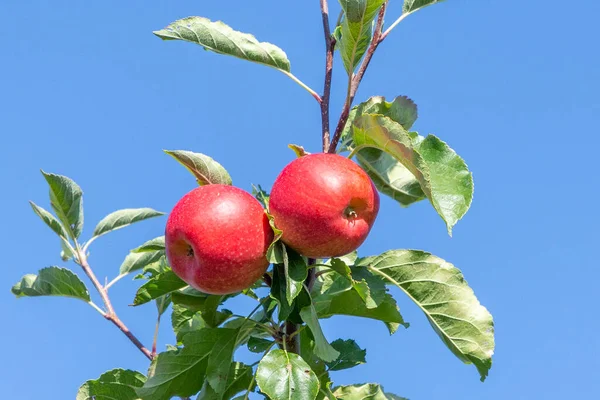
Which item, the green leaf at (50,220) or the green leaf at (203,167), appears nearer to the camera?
the green leaf at (203,167)

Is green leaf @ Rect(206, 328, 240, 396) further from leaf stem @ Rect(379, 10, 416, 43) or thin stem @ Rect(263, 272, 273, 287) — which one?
leaf stem @ Rect(379, 10, 416, 43)

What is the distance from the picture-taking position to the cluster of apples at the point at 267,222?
7.30 feet

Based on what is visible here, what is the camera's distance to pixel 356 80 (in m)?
2.45

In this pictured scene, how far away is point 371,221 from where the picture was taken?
2359 millimetres

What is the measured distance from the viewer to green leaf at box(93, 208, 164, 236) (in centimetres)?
421

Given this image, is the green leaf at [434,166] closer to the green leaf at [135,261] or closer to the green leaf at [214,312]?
the green leaf at [214,312]

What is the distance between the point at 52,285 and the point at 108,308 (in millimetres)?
304

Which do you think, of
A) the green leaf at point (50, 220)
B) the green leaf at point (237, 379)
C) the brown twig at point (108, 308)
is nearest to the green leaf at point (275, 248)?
the green leaf at point (237, 379)

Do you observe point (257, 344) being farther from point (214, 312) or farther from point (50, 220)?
point (50, 220)

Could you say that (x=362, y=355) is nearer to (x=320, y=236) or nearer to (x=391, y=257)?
(x=391, y=257)

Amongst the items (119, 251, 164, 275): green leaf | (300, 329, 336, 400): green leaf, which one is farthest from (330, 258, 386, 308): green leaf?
(119, 251, 164, 275): green leaf

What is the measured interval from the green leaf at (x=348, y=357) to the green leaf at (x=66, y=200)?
1613 mm

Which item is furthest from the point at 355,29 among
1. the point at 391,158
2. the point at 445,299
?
the point at 445,299

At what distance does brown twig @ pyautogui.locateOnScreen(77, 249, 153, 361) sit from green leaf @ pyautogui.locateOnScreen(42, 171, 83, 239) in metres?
0.20
